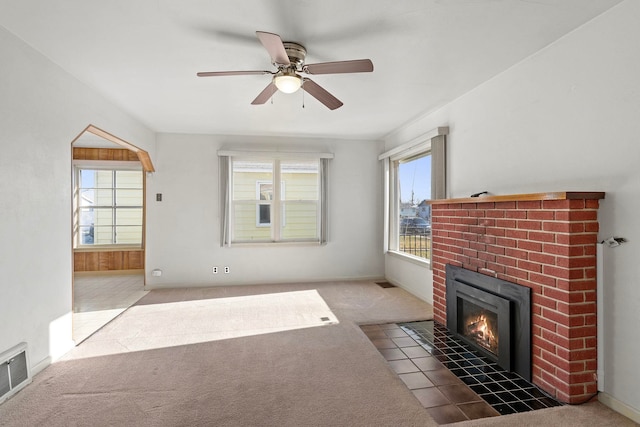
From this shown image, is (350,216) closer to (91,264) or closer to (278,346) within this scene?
(278,346)

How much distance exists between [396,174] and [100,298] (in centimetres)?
483

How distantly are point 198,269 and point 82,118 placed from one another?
113 inches

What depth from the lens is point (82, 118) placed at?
10.4ft

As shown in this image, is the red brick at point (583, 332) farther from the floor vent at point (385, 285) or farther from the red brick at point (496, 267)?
the floor vent at point (385, 285)

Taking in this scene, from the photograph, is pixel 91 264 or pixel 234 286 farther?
Result: pixel 91 264

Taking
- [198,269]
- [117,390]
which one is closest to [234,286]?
[198,269]

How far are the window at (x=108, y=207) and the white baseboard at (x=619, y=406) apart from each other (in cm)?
711

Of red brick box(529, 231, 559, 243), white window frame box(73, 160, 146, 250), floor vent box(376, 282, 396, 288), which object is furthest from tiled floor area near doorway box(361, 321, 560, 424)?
white window frame box(73, 160, 146, 250)

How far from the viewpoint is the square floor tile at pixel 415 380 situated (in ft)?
A: 7.77

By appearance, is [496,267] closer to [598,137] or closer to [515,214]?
[515,214]

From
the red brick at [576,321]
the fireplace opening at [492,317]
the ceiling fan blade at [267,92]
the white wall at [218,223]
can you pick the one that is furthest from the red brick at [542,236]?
the white wall at [218,223]

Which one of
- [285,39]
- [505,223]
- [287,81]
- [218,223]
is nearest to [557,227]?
[505,223]

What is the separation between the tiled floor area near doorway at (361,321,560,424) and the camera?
6.92ft

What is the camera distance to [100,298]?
4.75 metres
